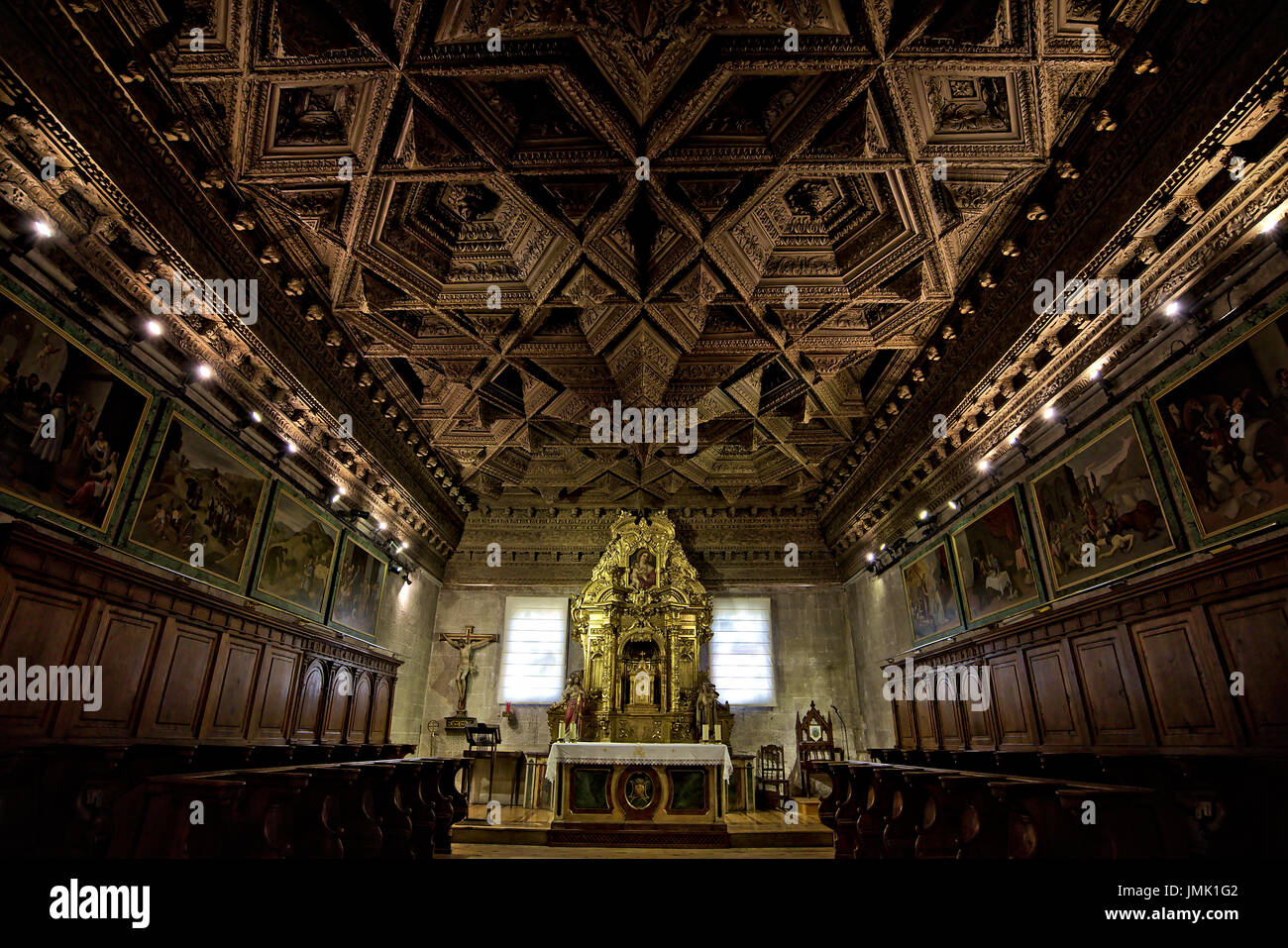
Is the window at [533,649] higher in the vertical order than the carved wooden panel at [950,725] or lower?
higher

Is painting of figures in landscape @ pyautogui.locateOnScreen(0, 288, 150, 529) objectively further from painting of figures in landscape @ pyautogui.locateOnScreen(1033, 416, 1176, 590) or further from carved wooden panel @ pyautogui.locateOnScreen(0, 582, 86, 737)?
painting of figures in landscape @ pyautogui.locateOnScreen(1033, 416, 1176, 590)

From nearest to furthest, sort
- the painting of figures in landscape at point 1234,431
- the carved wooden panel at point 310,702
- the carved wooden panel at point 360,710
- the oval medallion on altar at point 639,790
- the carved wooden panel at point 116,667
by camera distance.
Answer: the painting of figures in landscape at point 1234,431 < the carved wooden panel at point 116,667 < the carved wooden panel at point 310,702 < the oval medallion on altar at point 639,790 < the carved wooden panel at point 360,710

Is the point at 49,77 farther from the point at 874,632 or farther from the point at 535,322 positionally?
the point at 874,632

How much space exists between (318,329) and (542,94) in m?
4.55

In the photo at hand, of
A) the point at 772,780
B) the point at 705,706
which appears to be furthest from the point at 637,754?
the point at 772,780

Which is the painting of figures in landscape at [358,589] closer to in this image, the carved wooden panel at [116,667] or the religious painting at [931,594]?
the carved wooden panel at [116,667]

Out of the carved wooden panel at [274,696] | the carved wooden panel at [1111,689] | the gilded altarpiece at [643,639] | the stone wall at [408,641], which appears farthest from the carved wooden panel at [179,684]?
the carved wooden panel at [1111,689]

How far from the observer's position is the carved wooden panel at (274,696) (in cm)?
831

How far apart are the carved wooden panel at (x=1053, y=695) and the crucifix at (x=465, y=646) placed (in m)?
11.4

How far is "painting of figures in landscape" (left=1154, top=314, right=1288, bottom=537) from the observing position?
4871 millimetres

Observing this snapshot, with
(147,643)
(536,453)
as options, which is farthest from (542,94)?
(536,453)

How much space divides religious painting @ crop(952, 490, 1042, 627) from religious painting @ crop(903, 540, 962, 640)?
15.4 inches

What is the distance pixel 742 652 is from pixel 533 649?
5163mm
